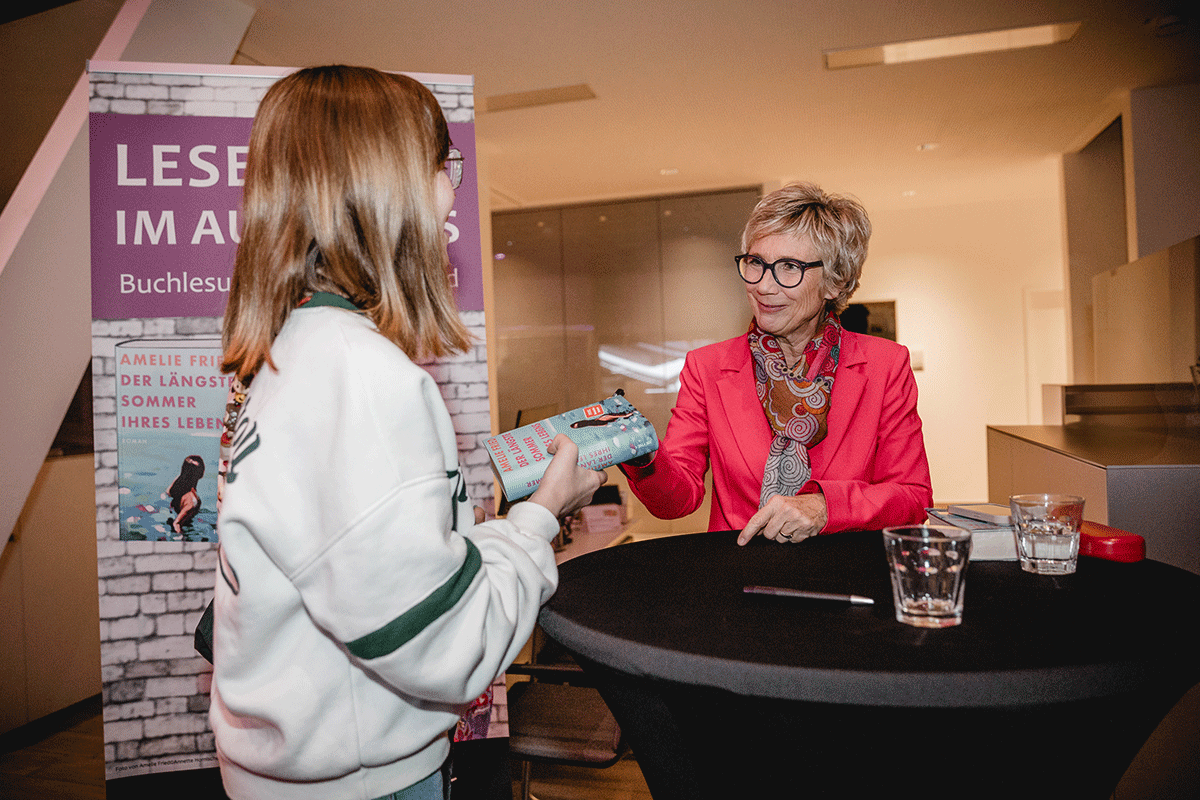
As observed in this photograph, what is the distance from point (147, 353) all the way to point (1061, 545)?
2134 mm

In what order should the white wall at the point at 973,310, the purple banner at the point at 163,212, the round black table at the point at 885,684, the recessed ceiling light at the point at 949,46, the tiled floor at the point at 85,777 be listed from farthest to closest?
the white wall at the point at 973,310
the recessed ceiling light at the point at 949,46
the tiled floor at the point at 85,777
the purple banner at the point at 163,212
the round black table at the point at 885,684

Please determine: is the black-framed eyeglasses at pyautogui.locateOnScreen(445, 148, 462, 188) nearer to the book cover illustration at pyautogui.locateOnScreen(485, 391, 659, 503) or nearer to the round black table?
the book cover illustration at pyautogui.locateOnScreen(485, 391, 659, 503)

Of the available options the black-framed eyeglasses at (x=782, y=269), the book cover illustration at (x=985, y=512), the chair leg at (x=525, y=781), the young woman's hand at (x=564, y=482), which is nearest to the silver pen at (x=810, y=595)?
the young woman's hand at (x=564, y=482)

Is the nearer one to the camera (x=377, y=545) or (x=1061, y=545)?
(x=377, y=545)

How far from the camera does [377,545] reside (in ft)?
2.21

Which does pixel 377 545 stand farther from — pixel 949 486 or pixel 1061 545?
pixel 949 486

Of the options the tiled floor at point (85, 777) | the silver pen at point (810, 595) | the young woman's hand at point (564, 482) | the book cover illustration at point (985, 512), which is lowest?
the tiled floor at point (85, 777)

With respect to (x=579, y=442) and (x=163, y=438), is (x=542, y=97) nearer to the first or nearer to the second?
(x=163, y=438)

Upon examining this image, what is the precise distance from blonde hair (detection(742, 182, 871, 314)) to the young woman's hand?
88 centimetres

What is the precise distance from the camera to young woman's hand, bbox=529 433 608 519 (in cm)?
97

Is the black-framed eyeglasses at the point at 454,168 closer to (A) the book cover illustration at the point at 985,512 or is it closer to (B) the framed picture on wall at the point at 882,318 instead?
(A) the book cover illustration at the point at 985,512

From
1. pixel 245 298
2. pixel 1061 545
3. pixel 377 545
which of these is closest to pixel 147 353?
pixel 245 298

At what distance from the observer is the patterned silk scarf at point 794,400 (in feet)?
5.16

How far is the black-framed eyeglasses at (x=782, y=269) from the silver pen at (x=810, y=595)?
92cm
